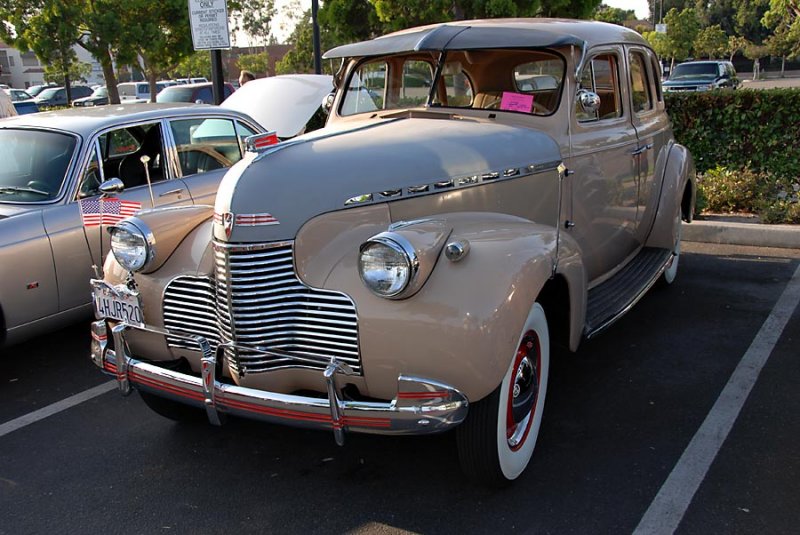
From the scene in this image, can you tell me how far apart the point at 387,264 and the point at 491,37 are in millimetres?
1969

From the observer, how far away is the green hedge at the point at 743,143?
7969 mm

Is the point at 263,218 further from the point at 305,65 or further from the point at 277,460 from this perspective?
the point at 305,65

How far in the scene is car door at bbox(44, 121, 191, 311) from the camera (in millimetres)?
4742

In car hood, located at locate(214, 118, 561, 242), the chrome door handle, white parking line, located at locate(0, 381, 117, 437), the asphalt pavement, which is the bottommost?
white parking line, located at locate(0, 381, 117, 437)

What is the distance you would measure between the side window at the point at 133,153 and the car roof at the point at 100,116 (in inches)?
3.1

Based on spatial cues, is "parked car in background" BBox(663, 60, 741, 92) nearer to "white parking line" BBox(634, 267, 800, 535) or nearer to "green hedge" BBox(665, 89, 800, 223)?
"green hedge" BBox(665, 89, 800, 223)

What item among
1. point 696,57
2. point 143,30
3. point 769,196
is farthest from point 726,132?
point 696,57

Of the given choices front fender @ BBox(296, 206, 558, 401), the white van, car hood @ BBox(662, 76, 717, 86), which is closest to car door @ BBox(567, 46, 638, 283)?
front fender @ BBox(296, 206, 558, 401)

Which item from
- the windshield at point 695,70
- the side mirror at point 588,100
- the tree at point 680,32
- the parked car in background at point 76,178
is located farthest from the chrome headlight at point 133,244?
the tree at point 680,32

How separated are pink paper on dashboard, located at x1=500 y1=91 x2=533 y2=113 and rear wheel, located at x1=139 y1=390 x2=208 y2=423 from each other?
8.04 ft

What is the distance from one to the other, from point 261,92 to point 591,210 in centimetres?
721

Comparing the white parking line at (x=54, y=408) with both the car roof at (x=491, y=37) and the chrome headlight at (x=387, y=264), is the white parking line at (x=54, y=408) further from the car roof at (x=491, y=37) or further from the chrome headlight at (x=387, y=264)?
the car roof at (x=491, y=37)

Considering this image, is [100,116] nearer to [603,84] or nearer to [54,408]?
[54,408]

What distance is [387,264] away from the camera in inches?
109
